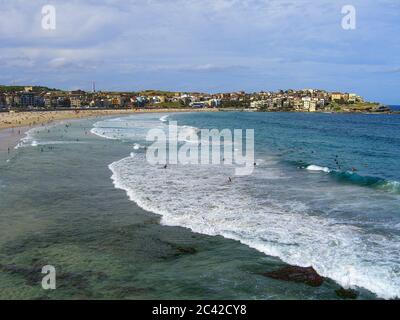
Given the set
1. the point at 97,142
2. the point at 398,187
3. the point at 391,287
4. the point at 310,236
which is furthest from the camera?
the point at 97,142

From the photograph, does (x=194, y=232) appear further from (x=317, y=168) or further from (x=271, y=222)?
(x=317, y=168)

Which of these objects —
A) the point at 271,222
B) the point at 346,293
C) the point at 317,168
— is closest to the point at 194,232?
the point at 271,222

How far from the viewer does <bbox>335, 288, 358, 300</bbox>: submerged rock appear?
10829mm

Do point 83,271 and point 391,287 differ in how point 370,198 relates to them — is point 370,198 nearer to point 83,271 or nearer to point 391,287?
point 391,287

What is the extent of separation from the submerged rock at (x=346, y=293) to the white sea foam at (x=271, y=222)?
360mm

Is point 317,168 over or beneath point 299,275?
beneath

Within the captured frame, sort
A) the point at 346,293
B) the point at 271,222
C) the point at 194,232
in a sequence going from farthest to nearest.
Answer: the point at 271,222
the point at 194,232
the point at 346,293

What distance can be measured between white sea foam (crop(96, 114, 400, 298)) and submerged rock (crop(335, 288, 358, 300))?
0.36 metres

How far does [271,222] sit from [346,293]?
6195 mm

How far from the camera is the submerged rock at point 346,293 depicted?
10829 mm

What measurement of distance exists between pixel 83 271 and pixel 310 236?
7544mm

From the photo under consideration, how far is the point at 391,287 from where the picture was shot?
11.4 metres

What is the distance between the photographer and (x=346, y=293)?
11039 mm
